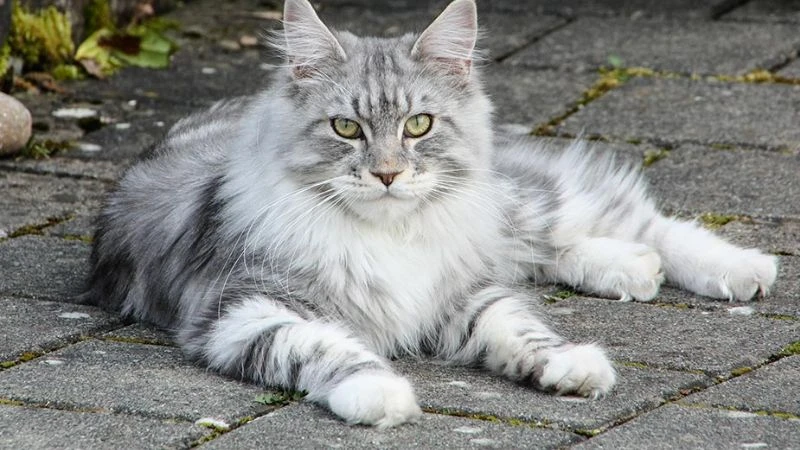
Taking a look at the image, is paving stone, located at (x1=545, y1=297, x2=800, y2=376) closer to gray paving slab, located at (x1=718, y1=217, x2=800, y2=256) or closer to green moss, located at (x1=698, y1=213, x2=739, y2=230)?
gray paving slab, located at (x1=718, y1=217, x2=800, y2=256)

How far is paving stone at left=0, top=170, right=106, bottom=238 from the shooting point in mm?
5812

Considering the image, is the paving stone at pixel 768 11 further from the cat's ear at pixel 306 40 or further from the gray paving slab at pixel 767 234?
the cat's ear at pixel 306 40

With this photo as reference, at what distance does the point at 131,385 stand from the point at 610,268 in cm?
187

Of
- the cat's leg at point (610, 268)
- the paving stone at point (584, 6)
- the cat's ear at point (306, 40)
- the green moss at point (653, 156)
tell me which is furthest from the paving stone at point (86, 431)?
the paving stone at point (584, 6)

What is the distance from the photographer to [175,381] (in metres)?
4.13

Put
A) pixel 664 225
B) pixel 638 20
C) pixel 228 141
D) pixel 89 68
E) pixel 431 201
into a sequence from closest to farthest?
pixel 431 201 → pixel 228 141 → pixel 664 225 → pixel 89 68 → pixel 638 20

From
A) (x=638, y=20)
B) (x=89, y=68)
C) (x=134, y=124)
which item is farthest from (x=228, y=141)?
(x=638, y=20)

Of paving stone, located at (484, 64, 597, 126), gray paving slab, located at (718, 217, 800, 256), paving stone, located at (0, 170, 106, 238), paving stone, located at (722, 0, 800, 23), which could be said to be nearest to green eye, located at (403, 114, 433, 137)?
gray paving slab, located at (718, 217, 800, 256)

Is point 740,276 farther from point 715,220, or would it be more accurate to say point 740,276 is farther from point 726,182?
point 726,182

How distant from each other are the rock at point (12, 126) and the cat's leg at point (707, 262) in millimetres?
3057

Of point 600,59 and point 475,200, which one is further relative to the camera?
point 600,59

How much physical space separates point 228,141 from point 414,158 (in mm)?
942

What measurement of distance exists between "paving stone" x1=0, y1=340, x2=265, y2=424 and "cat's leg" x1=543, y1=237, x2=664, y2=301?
5.00 feet

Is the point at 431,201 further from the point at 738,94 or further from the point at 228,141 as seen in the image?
the point at 738,94
